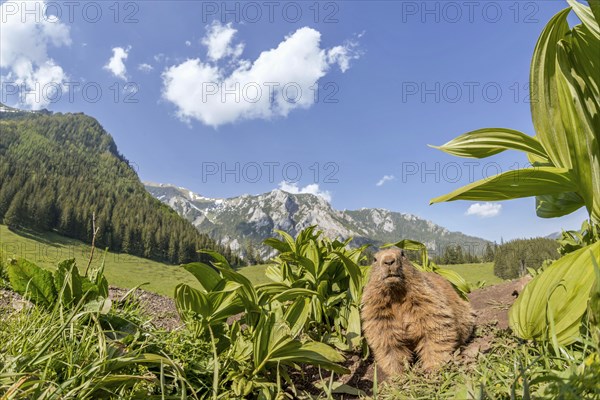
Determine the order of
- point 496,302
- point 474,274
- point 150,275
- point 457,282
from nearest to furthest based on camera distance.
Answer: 1. point 457,282
2. point 496,302
3. point 474,274
4. point 150,275

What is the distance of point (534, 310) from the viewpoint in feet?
5.84

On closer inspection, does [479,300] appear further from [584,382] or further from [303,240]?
[584,382]

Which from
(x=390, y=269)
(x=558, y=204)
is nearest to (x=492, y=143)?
(x=558, y=204)

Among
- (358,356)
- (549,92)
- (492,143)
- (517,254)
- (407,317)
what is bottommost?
(358,356)

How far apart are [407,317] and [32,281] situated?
8.22 ft

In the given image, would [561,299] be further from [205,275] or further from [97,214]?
[97,214]

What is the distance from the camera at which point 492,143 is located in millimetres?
2219

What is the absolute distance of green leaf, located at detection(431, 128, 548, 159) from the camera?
223 cm

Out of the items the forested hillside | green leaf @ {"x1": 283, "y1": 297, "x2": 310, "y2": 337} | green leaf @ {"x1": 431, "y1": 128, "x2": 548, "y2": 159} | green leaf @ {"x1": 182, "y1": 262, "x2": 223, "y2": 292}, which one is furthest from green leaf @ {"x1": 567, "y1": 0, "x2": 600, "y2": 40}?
the forested hillside

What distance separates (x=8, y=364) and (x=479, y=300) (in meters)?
3.85

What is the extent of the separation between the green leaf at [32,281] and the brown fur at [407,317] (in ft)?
7.05

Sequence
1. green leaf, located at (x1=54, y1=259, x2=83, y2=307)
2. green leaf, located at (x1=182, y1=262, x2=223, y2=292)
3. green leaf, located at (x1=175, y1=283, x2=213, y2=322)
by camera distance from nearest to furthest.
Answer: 1. green leaf, located at (x1=54, y1=259, x2=83, y2=307)
2. green leaf, located at (x1=175, y1=283, x2=213, y2=322)
3. green leaf, located at (x1=182, y1=262, x2=223, y2=292)

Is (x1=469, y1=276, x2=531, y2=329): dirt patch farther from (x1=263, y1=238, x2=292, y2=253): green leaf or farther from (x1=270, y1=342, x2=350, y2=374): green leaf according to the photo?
(x1=263, y1=238, x2=292, y2=253): green leaf

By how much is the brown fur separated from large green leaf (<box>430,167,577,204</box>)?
0.92 metres
